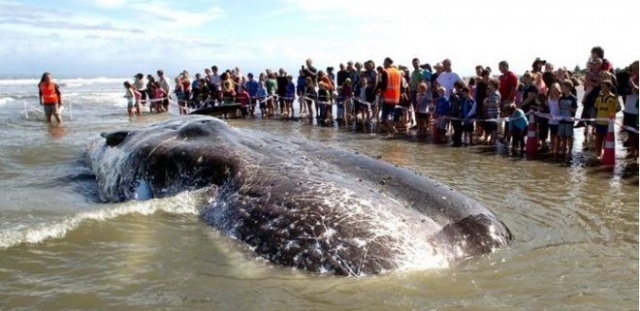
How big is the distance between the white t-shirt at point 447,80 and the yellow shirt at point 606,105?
5001 millimetres

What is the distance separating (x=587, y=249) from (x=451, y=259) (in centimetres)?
173

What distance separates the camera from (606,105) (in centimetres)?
1191

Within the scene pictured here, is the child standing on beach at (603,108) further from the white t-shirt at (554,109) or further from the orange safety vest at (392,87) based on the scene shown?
the orange safety vest at (392,87)

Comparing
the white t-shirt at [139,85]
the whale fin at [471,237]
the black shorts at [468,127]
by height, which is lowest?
the whale fin at [471,237]

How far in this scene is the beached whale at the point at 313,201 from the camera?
5.05 m

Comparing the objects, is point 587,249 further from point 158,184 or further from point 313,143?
point 158,184

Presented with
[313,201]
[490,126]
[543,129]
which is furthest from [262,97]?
[313,201]

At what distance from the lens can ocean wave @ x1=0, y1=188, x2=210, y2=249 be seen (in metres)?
5.73

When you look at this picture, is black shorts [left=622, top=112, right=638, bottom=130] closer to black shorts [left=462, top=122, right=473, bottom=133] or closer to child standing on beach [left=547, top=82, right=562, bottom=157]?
child standing on beach [left=547, top=82, right=562, bottom=157]

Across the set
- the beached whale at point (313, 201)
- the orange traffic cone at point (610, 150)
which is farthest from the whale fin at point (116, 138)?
the orange traffic cone at point (610, 150)

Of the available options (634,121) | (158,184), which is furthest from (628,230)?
(634,121)

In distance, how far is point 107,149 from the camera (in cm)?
881

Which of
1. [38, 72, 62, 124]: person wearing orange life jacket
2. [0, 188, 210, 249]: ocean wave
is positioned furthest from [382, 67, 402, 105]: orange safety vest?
[0, 188, 210, 249]: ocean wave

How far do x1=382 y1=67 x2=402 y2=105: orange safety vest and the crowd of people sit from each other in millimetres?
30
